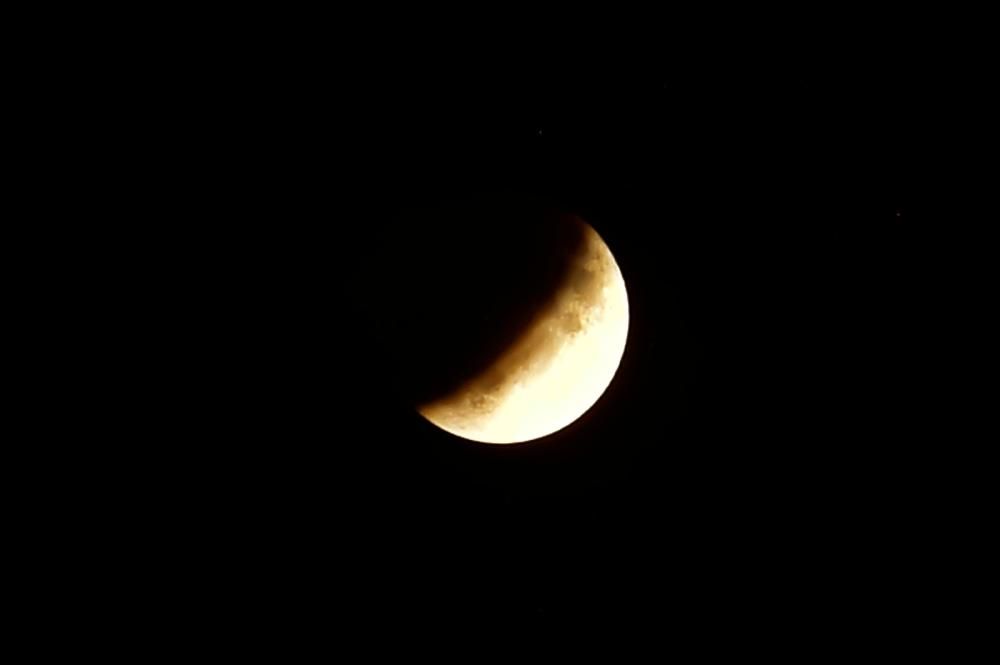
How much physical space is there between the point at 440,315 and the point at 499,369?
0.24 metres

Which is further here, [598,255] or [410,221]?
[598,255]

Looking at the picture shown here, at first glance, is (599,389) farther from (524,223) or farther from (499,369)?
(524,223)

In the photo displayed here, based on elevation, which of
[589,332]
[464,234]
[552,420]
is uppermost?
[464,234]

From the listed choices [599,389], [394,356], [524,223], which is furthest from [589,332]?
[394,356]

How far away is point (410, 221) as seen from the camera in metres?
1.93

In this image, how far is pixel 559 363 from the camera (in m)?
2.03

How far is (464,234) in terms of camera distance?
6.34ft

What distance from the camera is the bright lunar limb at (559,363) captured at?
78.8 inches

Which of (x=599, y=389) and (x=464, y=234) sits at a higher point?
(x=464, y=234)

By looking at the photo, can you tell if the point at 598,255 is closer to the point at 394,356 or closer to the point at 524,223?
the point at 524,223

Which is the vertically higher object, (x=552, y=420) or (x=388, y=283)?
(x=388, y=283)

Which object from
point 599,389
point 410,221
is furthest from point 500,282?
point 599,389

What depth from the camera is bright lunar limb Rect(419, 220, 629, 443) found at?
200 centimetres

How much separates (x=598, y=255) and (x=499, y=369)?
0.42 metres
